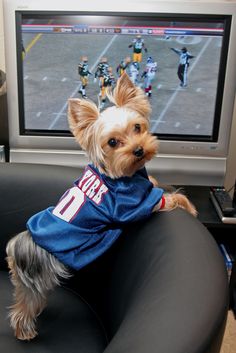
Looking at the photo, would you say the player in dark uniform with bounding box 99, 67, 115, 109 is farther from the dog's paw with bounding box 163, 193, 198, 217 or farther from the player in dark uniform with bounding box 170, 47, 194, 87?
the dog's paw with bounding box 163, 193, 198, 217

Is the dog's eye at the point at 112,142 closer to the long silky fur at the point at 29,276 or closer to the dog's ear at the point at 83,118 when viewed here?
the dog's ear at the point at 83,118

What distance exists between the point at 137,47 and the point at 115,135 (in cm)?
62

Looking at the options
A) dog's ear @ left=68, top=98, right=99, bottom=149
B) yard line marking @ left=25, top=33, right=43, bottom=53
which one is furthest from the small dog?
yard line marking @ left=25, top=33, right=43, bottom=53

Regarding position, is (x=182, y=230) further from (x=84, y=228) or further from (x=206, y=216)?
(x=206, y=216)

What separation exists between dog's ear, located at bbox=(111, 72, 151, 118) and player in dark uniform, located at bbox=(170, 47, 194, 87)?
0.51 meters

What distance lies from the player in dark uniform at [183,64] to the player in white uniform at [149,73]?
0.30 feet

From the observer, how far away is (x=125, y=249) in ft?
4.13

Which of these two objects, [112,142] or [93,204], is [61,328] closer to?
[93,204]

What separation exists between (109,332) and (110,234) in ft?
1.04

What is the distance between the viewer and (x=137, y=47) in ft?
5.39

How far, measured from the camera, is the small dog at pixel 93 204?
1144mm

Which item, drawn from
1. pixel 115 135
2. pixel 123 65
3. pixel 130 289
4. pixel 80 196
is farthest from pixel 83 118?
pixel 123 65

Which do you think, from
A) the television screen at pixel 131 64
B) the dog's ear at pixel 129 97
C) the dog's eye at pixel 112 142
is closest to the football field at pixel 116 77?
the television screen at pixel 131 64

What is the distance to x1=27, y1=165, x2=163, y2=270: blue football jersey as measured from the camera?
3.75 ft
